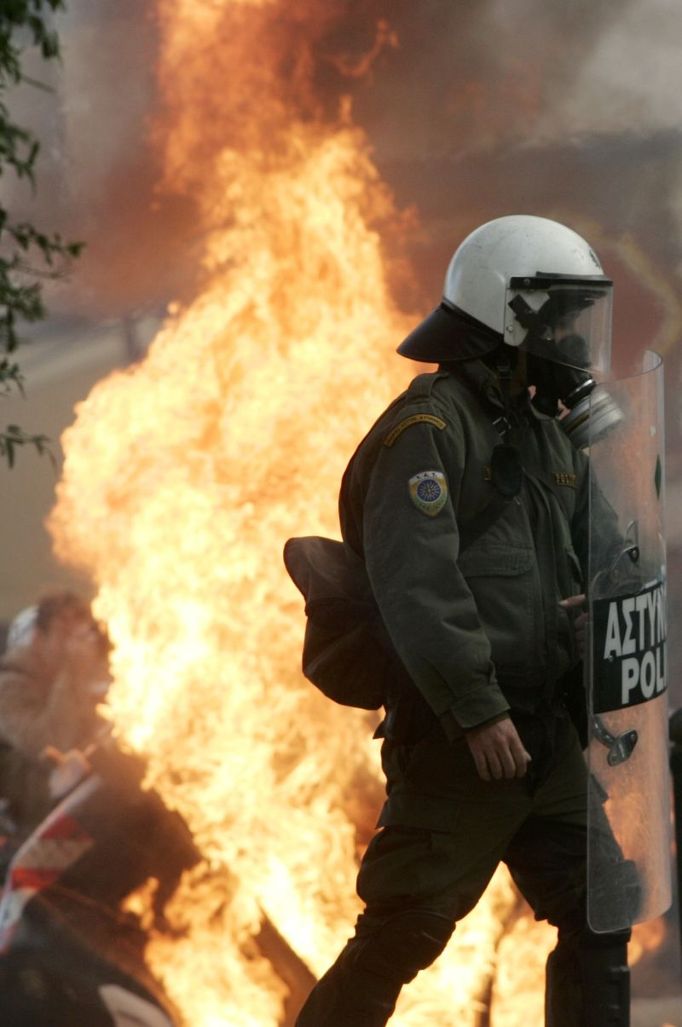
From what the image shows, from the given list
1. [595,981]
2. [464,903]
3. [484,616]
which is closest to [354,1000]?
[464,903]

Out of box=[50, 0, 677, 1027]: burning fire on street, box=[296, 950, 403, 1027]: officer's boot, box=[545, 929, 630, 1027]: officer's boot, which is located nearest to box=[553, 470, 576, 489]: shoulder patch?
box=[545, 929, 630, 1027]: officer's boot

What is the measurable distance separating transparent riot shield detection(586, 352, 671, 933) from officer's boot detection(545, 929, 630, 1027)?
0.16 ft

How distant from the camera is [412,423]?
7.66ft

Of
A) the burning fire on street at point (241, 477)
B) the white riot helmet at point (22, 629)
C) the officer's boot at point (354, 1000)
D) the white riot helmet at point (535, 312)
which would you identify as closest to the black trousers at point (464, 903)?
the officer's boot at point (354, 1000)

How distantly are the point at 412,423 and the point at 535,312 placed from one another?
337 millimetres

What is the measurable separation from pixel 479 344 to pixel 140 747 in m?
2.15

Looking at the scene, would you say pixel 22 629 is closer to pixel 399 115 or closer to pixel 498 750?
pixel 399 115

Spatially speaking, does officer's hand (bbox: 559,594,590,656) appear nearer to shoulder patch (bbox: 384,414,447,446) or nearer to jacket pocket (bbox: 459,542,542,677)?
jacket pocket (bbox: 459,542,542,677)

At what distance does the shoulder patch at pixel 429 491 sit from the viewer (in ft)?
7.43

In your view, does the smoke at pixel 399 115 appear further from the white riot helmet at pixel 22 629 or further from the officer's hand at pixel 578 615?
the officer's hand at pixel 578 615

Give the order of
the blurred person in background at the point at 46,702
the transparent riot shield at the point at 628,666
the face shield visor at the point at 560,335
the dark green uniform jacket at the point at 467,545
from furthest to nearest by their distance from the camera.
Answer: the blurred person in background at the point at 46,702, the face shield visor at the point at 560,335, the transparent riot shield at the point at 628,666, the dark green uniform jacket at the point at 467,545

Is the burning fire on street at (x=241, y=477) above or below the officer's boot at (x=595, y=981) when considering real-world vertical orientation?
above

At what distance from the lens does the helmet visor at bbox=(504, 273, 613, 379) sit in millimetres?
2482

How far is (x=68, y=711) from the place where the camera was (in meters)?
4.38
